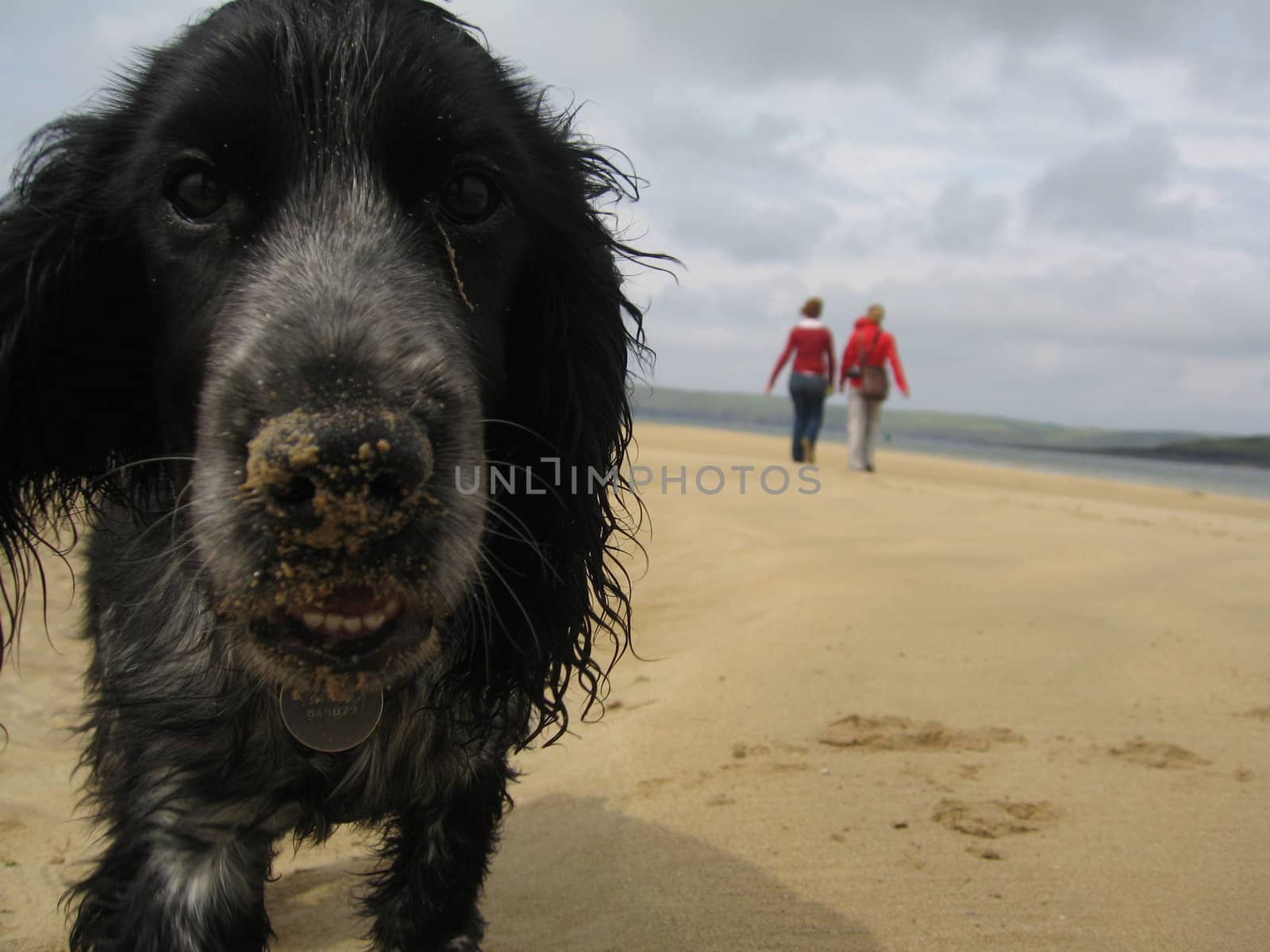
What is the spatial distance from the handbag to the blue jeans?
0.46 m

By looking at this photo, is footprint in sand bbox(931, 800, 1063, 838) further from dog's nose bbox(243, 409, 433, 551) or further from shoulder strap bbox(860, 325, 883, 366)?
shoulder strap bbox(860, 325, 883, 366)

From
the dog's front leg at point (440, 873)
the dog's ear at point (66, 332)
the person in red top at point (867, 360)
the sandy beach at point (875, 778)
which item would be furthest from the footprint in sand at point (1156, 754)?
the person in red top at point (867, 360)

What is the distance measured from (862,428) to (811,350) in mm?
1237

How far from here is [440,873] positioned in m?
2.24

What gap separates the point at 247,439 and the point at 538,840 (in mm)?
1909

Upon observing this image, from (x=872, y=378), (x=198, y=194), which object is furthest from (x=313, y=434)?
(x=872, y=378)

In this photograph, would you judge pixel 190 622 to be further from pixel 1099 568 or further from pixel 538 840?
pixel 1099 568

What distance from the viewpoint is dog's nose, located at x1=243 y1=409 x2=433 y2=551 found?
1343 millimetres

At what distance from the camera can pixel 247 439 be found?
1.48 metres

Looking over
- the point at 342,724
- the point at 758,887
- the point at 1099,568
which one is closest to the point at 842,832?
the point at 758,887

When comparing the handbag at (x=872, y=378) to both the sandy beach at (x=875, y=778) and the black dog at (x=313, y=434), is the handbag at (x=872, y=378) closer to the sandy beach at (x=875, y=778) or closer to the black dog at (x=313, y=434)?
the sandy beach at (x=875, y=778)

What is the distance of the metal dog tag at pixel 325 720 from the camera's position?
1928 mm

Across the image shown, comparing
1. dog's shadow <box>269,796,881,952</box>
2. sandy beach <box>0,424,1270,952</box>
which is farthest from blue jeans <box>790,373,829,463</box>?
dog's shadow <box>269,796,881,952</box>

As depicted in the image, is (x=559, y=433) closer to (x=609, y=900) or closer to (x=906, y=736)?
(x=609, y=900)
